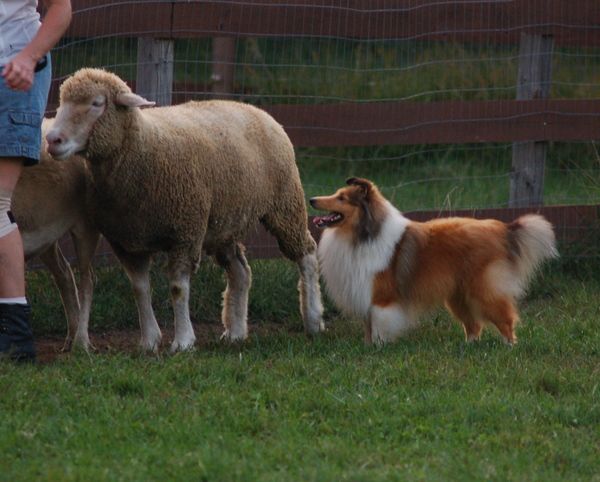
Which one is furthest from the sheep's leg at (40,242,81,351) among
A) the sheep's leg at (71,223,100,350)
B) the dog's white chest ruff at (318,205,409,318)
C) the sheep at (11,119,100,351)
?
the dog's white chest ruff at (318,205,409,318)

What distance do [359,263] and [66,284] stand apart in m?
1.74

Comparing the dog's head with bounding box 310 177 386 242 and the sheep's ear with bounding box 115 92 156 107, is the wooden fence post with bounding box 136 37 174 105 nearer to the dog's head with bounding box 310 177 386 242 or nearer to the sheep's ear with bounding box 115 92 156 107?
the dog's head with bounding box 310 177 386 242

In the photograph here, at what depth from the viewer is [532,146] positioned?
→ 392 inches

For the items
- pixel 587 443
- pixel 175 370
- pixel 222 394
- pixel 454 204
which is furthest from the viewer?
pixel 454 204

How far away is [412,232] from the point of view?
7.82 meters

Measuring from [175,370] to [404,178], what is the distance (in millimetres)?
7907

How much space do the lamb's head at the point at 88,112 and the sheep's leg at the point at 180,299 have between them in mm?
823

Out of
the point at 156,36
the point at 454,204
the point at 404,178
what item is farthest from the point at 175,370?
the point at 404,178

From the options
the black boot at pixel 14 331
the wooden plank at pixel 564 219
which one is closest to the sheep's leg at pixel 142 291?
the black boot at pixel 14 331

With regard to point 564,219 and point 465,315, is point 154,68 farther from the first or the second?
point 564,219

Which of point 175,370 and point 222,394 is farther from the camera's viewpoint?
point 175,370

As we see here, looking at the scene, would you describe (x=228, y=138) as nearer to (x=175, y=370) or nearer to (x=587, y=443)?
(x=175, y=370)

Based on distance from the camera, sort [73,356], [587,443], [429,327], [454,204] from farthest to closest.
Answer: [454,204]
[429,327]
[73,356]
[587,443]

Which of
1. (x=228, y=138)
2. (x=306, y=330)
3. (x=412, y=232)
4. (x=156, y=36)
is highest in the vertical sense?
(x=156, y=36)
